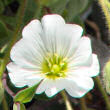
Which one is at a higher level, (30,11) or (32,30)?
(32,30)

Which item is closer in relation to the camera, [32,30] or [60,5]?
[32,30]

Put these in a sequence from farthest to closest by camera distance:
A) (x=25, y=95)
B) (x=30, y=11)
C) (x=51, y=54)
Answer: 1. (x=30, y=11)
2. (x=51, y=54)
3. (x=25, y=95)

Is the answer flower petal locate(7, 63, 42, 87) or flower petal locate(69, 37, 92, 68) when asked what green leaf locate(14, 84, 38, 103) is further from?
flower petal locate(69, 37, 92, 68)

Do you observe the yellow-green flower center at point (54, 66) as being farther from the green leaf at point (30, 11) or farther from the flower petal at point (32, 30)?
the green leaf at point (30, 11)

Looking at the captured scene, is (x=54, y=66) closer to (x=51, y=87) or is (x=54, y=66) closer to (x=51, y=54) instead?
(x=51, y=54)

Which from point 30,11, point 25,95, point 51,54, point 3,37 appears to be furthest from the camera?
point 30,11

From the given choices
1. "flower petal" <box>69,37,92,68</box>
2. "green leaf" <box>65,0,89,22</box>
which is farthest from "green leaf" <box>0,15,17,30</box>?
"flower petal" <box>69,37,92,68</box>

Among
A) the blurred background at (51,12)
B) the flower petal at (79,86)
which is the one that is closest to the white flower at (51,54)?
the flower petal at (79,86)

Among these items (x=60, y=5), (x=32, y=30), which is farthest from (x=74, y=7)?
(x=32, y=30)
